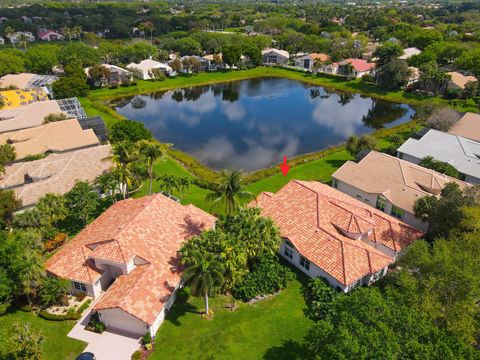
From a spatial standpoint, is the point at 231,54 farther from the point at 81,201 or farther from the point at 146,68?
the point at 81,201

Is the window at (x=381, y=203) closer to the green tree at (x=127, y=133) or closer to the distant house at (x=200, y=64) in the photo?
the green tree at (x=127, y=133)

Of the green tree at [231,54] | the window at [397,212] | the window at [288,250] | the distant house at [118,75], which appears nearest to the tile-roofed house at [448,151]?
the window at [397,212]

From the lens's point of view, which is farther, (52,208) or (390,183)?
(390,183)

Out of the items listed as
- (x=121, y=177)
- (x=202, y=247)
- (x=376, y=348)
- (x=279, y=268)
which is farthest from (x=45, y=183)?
(x=376, y=348)

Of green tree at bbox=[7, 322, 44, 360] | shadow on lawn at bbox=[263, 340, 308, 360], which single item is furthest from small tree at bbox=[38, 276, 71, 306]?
shadow on lawn at bbox=[263, 340, 308, 360]

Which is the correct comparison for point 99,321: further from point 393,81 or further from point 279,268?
point 393,81

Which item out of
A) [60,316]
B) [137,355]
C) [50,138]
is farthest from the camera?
[50,138]

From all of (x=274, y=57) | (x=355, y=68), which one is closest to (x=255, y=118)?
(x=355, y=68)
